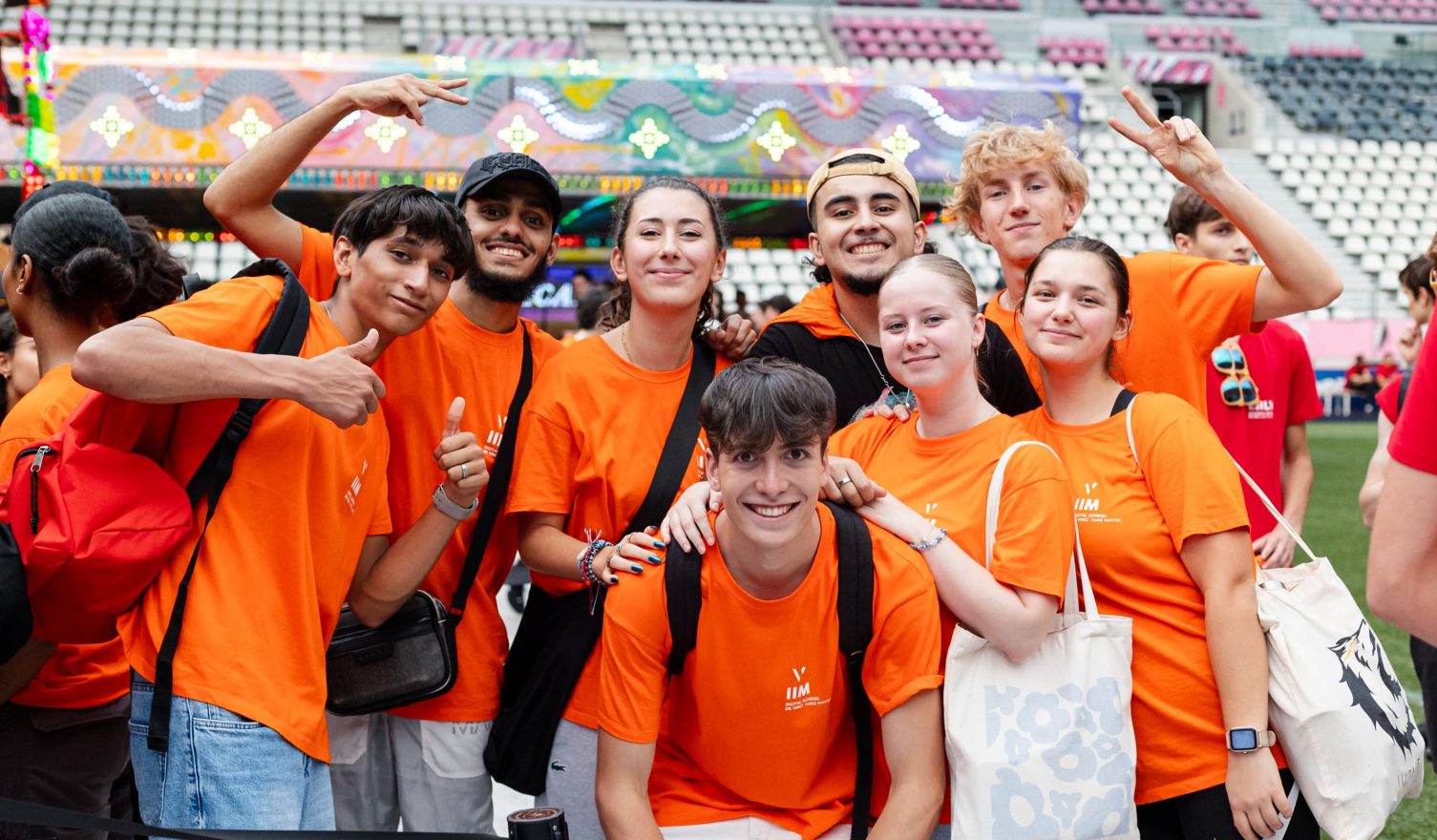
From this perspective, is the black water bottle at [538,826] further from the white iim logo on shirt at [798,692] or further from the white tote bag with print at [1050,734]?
the white tote bag with print at [1050,734]

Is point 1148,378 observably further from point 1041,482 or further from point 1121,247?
point 1121,247

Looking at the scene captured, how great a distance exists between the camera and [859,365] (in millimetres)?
2771

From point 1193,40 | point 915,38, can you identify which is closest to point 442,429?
point 915,38

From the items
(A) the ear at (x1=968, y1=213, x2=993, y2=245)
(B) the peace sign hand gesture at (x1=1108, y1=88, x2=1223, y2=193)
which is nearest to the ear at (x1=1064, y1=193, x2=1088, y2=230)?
(A) the ear at (x1=968, y1=213, x2=993, y2=245)

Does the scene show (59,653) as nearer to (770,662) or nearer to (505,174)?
(505,174)

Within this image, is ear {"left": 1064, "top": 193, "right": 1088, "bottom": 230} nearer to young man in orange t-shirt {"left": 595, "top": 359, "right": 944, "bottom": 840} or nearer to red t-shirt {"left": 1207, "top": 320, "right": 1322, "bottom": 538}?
red t-shirt {"left": 1207, "top": 320, "right": 1322, "bottom": 538}

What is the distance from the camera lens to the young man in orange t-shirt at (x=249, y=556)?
1.96 m

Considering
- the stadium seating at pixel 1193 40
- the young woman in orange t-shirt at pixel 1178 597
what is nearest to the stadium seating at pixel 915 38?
the stadium seating at pixel 1193 40

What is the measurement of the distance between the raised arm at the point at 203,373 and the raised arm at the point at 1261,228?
1687mm

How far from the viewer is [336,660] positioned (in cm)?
248

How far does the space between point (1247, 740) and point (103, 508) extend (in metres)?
2.04

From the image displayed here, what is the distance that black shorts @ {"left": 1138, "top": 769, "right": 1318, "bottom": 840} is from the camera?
2123 mm

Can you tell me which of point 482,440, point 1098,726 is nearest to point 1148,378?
point 1098,726

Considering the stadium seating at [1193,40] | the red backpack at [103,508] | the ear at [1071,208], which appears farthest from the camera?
the stadium seating at [1193,40]
